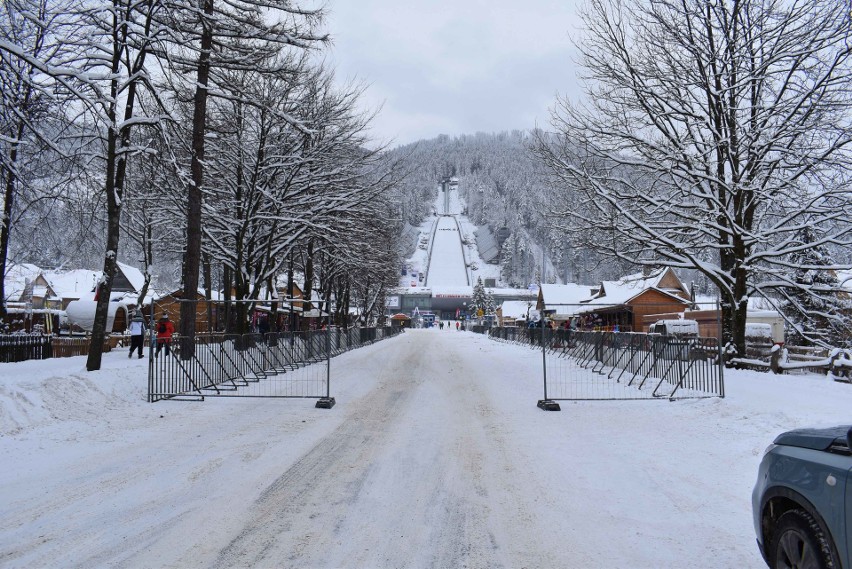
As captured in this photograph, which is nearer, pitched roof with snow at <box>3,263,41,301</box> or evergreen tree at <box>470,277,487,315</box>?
pitched roof with snow at <box>3,263,41,301</box>

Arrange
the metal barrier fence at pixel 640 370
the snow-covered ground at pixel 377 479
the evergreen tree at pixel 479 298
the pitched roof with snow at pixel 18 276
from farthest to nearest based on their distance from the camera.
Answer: the evergreen tree at pixel 479 298, the pitched roof with snow at pixel 18 276, the metal barrier fence at pixel 640 370, the snow-covered ground at pixel 377 479

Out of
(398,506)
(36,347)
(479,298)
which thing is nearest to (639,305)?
(36,347)

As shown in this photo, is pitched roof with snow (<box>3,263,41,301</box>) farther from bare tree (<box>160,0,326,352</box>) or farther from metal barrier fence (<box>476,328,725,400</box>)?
metal barrier fence (<box>476,328,725,400</box>)

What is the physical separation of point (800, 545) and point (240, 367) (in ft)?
50.6

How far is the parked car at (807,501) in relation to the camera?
2.91 meters

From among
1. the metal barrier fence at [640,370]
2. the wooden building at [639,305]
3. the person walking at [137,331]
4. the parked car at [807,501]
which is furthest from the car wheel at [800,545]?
the wooden building at [639,305]

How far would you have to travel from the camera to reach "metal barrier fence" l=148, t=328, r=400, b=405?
12.8 metres

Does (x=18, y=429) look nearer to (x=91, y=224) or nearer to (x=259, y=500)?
(x=259, y=500)

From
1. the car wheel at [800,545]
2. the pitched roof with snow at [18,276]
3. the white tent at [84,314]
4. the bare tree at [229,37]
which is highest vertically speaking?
the bare tree at [229,37]

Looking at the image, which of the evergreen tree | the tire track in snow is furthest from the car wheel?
the evergreen tree

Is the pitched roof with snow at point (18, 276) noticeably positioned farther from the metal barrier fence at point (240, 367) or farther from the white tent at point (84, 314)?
the metal barrier fence at point (240, 367)

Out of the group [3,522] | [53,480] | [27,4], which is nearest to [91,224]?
[27,4]

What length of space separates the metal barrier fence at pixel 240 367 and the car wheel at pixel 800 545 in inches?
361

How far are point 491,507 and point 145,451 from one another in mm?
4901
